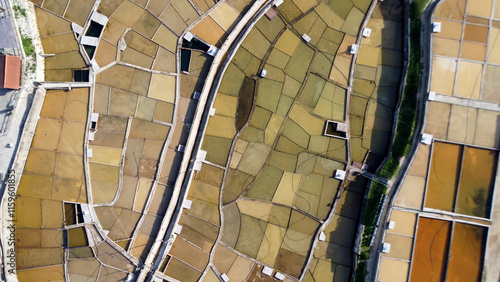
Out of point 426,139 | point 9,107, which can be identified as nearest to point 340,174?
point 426,139

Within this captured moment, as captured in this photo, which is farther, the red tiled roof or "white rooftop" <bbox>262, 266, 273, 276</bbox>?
"white rooftop" <bbox>262, 266, 273, 276</bbox>

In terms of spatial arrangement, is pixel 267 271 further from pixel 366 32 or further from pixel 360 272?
pixel 366 32

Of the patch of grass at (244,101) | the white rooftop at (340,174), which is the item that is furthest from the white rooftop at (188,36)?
the white rooftop at (340,174)

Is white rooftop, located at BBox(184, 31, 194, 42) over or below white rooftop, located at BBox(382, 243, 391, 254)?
over

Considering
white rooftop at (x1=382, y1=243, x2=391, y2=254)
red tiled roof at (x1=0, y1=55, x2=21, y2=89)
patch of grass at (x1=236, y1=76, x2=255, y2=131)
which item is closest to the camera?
red tiled roof at (x1=0, y1=55, x2=21, y2=89)

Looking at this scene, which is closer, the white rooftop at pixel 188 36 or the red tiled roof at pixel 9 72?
the red tiled roof at pixel 9 72

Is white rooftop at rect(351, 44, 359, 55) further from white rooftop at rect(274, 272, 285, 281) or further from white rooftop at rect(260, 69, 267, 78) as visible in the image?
white rooftop at rect(274, 272, 285, 281)

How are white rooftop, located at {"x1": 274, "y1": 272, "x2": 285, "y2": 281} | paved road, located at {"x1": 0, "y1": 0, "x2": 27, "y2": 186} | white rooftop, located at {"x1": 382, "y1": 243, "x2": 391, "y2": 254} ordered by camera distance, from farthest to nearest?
white rooftop, located at {"x1": 274, "y1": 272, "x2": 285, "y2": 281}, white rooftop, located at {"x1": 382, "y1": 243, "x2": 391, "y2": 254}, paved road, located at {"x1": 0, "y1": 0, "x2": 27, "y2": 186}

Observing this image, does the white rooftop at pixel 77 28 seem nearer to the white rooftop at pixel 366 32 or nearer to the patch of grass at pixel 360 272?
the white rooftop at pixel 366 32

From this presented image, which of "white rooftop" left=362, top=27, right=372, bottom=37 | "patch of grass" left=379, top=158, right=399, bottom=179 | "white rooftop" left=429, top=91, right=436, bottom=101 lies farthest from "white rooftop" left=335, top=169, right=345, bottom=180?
"white rooftop" left=362, top=27, right=372, bottom=37
